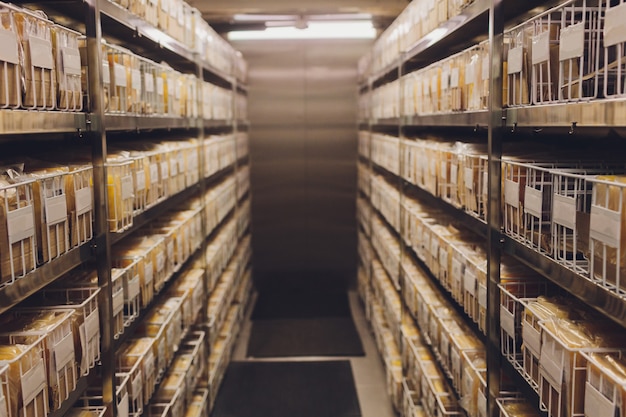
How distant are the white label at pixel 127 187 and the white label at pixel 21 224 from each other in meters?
0.77

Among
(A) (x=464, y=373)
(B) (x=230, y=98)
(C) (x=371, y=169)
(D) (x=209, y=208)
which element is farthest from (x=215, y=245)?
(A) (x=464, y=373)

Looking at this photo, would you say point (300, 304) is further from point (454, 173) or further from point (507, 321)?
point (507, 321)

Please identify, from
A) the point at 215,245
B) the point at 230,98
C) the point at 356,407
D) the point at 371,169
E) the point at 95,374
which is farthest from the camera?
the point at 371,169

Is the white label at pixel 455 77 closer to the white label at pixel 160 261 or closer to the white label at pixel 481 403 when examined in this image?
the white label at pixel 481 403

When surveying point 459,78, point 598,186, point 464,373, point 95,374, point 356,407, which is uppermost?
point 459,78

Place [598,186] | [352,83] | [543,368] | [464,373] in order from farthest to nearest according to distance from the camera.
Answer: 1. [352,83]
2. [464,373]
3. [543,368]
4. [598,186]

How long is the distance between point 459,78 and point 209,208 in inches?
94.5

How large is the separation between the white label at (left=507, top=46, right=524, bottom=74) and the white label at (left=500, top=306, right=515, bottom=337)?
0.79 metres

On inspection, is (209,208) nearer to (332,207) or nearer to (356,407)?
(356,407)

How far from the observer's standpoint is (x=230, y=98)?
19.5ft

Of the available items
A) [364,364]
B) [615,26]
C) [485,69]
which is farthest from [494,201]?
[364,364]

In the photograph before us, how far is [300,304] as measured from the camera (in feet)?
23.5

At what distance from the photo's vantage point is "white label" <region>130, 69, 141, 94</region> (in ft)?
8.96

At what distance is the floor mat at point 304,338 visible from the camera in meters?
5.59
